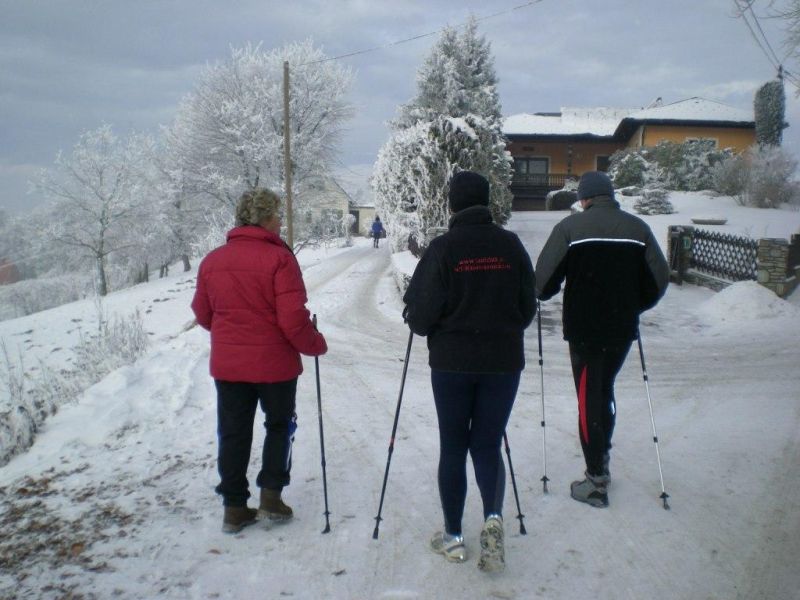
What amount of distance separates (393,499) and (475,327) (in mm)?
1707

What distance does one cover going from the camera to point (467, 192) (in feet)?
10.7

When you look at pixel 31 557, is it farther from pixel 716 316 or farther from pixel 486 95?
pixel 486 95

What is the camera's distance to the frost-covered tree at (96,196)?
36812 millimetres

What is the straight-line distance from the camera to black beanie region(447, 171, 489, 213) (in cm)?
326

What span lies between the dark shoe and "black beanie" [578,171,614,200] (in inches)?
74.7

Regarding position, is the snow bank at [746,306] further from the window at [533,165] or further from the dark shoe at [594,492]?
the window at [533,165]

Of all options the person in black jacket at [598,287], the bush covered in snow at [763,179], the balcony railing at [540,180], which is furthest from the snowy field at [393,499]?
the balcony railing at [540,180]

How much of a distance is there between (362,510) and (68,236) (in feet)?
127

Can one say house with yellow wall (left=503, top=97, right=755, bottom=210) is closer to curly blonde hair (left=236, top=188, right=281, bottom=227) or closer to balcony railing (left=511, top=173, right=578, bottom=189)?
balcony railing (left=511, top=173, right=578, bottom=189)

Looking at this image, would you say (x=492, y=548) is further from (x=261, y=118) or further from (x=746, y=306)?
(x=261, y=118)

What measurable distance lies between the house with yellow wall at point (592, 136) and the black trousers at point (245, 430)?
111ft

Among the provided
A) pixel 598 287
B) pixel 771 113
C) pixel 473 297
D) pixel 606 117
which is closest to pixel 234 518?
pixel 473 297

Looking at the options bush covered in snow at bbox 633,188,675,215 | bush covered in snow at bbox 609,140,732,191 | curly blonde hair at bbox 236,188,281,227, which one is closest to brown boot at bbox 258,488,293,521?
curly blonde hair at bbox 236,188,281,227

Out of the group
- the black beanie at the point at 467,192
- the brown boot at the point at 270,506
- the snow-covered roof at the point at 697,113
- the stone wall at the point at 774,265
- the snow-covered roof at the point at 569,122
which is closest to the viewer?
the black beanie at the point at 467,192
